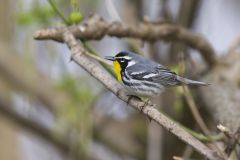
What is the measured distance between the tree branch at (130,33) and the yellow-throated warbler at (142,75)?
0.10m

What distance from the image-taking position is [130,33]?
1896 millimetres

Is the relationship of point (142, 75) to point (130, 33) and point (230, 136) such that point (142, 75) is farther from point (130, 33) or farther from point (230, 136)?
point (230, 136)

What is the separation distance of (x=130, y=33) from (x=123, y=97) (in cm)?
38

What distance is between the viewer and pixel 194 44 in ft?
→ 7.08

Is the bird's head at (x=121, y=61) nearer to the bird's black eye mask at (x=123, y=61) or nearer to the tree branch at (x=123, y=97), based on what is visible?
the bird's black eye mask at (x=123, y=61)

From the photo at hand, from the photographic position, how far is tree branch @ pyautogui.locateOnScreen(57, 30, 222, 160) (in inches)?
48.3

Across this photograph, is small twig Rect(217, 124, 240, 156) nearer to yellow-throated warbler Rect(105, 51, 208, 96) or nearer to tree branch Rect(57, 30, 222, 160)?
tree branch Rect(57, 30, 222, 160)

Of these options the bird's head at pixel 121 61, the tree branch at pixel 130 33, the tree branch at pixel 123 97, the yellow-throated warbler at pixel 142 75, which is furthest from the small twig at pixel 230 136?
the tree branch at pixel 130 33

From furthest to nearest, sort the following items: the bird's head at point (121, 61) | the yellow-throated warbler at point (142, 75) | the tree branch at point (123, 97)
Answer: the bird's head at point (121, 61) < the yellow-throated warbler at point (142, 75) < the tree branch at point (123, 97)

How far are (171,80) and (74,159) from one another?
104 cm

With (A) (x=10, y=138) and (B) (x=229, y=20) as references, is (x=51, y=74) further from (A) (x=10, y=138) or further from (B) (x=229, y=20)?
(B) (x=229, y=20)

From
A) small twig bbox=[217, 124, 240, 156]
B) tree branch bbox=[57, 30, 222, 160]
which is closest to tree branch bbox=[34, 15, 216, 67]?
tree branch bbox=[57, 30, 222, 160]

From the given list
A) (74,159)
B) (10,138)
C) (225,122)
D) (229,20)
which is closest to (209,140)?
(225,122)

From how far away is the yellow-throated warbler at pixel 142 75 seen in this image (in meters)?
1.69
